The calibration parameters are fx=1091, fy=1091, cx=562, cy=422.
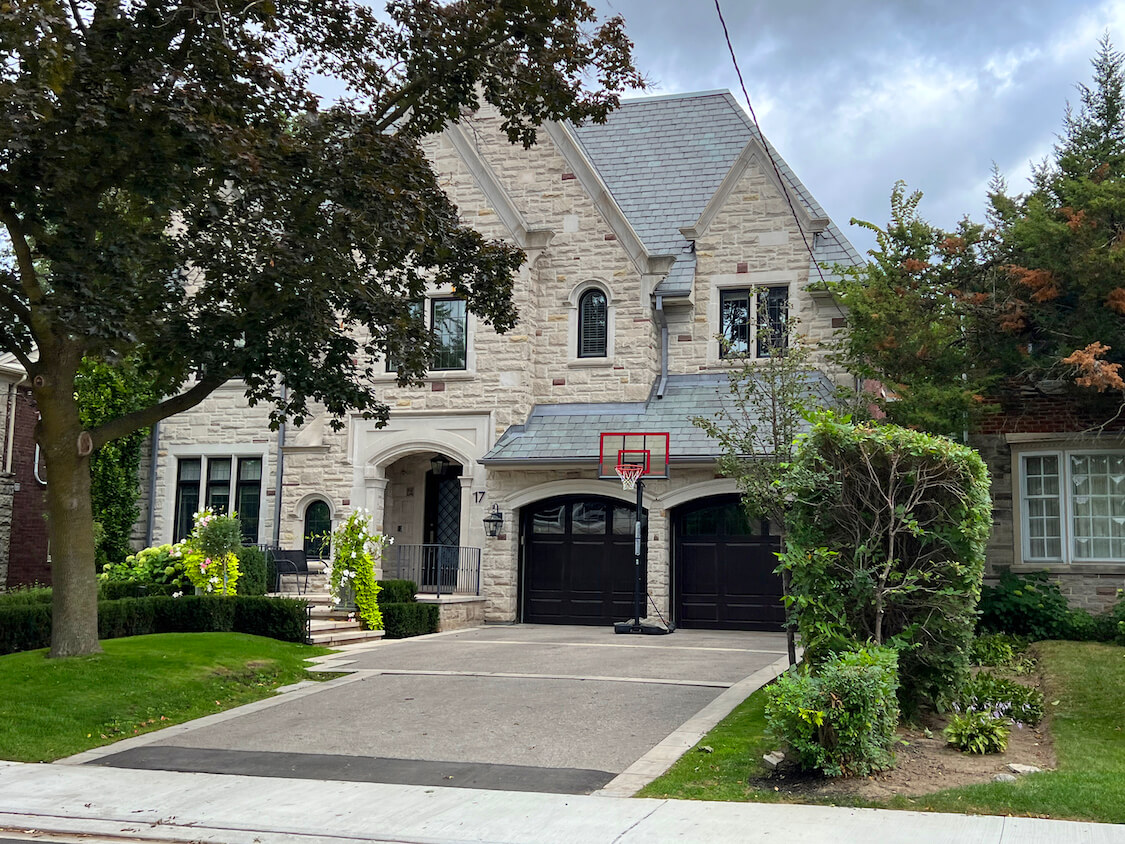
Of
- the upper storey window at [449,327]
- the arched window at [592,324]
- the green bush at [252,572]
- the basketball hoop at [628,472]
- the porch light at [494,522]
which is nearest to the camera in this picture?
the green bush at [252,572]

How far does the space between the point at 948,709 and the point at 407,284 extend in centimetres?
814

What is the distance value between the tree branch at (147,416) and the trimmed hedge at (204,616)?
10.5ft

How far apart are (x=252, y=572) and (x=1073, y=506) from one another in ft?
47.8

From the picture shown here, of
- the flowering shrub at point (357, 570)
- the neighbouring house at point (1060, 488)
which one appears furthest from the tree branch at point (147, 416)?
the neighbouring house at point (1060, 488)

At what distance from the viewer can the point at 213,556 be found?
59.5ft

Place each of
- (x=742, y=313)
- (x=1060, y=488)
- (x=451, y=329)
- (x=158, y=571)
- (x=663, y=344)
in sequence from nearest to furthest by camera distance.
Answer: (x=1060, y=488) → (x=158, y=571) → (x=742, y=313) → (x=663, y=344) → (x=451, y=329)

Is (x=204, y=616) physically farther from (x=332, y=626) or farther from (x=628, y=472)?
(x=628, y=472)

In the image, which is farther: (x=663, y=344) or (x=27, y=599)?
(x=663, y=344)

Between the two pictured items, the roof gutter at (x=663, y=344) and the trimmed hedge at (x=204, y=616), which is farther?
the roof gutter at (x=663, y=344)

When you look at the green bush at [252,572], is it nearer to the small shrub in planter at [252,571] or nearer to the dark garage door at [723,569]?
the small shrub in planter at [252,571]

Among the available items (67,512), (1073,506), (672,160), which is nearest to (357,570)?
(67,512)

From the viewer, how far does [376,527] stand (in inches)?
896

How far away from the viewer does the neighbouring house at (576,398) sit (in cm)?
2155

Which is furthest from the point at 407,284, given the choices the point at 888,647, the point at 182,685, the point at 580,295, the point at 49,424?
the point at 580,295
